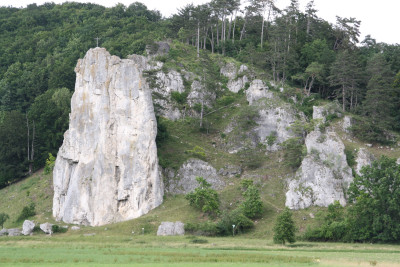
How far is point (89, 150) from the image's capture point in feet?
234

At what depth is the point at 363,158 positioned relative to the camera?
2657 inches

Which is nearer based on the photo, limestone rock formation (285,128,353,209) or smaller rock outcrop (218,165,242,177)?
limestone rock formation (285,128,353,209)

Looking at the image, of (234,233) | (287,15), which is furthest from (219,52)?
(234,233)

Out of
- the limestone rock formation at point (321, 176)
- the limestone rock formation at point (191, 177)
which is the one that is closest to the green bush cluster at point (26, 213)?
the limestone rock formation at point (191, 177)

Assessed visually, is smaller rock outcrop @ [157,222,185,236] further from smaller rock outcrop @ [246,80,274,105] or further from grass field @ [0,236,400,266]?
smaller rock outcrop @ [246,80,274,105]

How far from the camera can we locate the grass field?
125ft

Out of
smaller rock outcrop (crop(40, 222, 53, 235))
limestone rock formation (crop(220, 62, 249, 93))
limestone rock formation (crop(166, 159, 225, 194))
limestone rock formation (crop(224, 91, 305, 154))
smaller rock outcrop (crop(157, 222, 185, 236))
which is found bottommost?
smaller rock outcrop (crop(40, 222, 53, 235))

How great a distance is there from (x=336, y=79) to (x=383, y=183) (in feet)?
96.7

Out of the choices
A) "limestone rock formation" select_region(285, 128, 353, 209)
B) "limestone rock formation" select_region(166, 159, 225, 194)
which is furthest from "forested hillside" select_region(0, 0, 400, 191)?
"limestone rock formation" select_region(166, 159, 225, 194)

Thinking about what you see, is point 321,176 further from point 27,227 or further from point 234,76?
point 27,227

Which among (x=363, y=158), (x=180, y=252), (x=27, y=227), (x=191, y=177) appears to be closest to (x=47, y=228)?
(x=27, y=227)

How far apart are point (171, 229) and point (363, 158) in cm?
2884

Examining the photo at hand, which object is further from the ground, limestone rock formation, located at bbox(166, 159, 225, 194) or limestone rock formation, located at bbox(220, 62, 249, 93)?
limestone rock formation, located at bbox(220, 62, 249, 93)

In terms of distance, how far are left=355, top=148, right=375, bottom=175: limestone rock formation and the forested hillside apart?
5112mm
